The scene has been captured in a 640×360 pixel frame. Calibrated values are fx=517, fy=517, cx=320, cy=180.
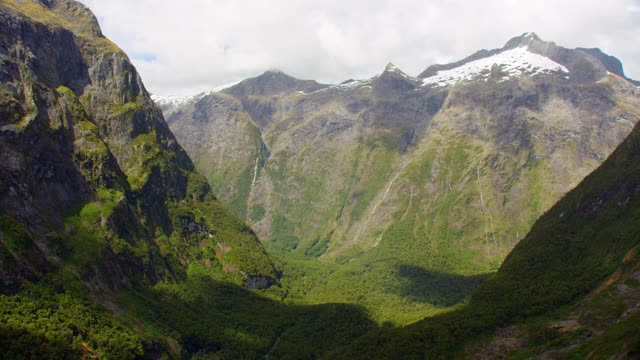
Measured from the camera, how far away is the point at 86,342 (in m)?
183

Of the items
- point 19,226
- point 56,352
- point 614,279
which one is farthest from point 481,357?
point 19,226

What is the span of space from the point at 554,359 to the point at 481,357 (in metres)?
27.3

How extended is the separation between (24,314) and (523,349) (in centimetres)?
16830

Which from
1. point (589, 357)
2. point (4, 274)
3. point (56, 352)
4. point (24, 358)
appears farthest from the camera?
point (4, 274)

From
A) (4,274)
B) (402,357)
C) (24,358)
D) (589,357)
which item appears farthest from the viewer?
(402,357)

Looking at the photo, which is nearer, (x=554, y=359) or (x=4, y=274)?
(x=554, y=359)

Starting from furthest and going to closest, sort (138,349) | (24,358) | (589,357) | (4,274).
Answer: (138,349), (4,274), (24,358), (589,357)

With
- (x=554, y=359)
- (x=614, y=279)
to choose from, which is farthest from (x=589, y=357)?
(x=614, y=279)

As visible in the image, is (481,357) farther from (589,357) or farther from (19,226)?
(19,226)

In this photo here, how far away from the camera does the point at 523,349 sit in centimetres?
17575

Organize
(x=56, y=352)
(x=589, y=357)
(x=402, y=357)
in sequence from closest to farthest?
(x=589, y=357)
(x=56, y=352)
(x=402, y=357)

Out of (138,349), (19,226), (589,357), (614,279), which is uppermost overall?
(19,226)

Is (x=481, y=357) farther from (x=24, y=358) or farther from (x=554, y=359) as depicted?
(x=24, y=358)

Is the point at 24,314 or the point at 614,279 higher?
the point at 614,279
